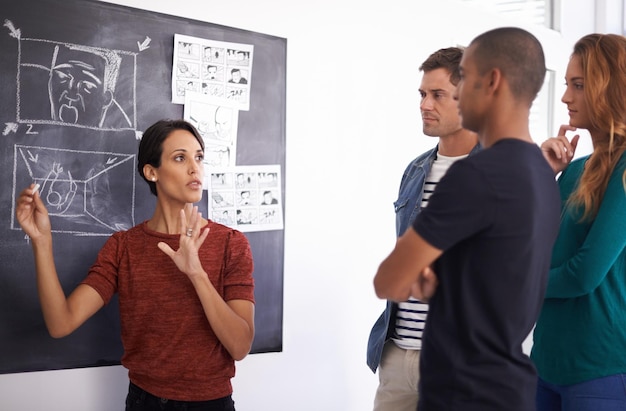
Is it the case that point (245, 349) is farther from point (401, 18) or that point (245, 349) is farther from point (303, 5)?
point (401, 18)

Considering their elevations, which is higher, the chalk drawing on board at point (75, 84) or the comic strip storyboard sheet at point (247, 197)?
the chalk drawing on board at point (75, 84)

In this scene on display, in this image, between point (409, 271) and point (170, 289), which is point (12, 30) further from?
point (409, 271)

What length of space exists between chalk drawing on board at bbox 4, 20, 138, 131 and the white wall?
1.19 feet

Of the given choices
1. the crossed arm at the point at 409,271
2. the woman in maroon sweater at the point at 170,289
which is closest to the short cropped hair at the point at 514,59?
the crossed arm at the point at 409,271

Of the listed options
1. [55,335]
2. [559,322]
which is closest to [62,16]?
[55,335]

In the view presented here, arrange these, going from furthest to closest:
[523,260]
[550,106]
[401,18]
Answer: [550,106]
[401,18]
[523,260]

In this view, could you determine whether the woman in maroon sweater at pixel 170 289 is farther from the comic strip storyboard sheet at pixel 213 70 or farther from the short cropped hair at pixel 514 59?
the short cropped hair at pixel 514 59

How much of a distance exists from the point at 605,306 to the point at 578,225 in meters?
0.23

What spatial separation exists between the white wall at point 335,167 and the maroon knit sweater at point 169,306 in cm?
74

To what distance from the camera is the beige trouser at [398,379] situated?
7.39 feet

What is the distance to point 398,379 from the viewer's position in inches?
90.0

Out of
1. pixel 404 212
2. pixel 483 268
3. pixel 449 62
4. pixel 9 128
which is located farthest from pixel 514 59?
pixel 9 128

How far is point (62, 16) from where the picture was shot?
7.73 feet

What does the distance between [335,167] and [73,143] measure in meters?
1.21
